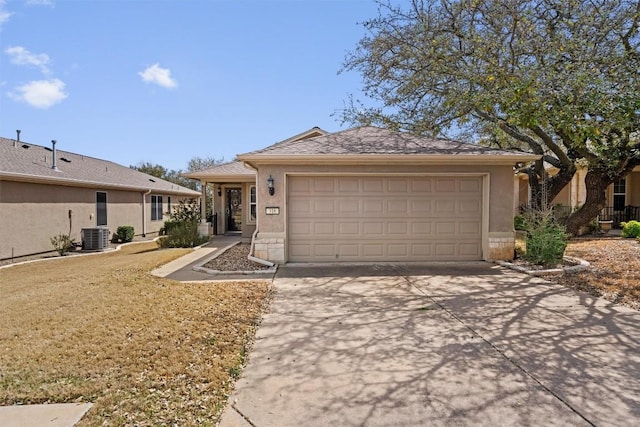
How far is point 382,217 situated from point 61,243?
11764mm

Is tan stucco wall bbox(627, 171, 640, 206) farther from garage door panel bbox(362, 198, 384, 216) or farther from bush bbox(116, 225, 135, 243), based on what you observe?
bush bbox(116, 225, 135, 243)

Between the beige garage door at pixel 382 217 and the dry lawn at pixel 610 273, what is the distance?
2454 millimetres

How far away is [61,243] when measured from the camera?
12938mm

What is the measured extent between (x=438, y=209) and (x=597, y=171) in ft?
22.8

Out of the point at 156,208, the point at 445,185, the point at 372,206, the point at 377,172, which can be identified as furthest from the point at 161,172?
the point at 445,185

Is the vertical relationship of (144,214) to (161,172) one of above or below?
below

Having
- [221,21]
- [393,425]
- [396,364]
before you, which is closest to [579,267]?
[396,364]

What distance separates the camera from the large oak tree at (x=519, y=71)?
22.5 feet

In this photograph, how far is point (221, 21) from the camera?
32.4ft

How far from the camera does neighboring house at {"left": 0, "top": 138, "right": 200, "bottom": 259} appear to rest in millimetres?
11266

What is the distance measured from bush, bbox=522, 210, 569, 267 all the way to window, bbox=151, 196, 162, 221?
18527mm

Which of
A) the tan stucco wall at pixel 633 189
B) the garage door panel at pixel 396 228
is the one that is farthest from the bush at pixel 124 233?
the tan stucco wall at pixel 633 189

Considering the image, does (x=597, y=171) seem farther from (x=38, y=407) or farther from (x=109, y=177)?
(x=109, y=177)

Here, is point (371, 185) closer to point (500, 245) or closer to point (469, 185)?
point (469, 185)
